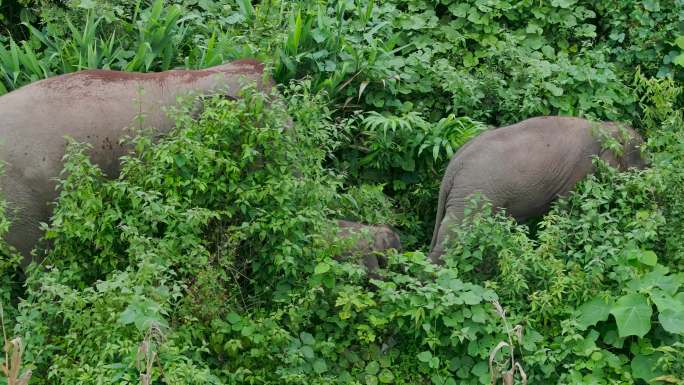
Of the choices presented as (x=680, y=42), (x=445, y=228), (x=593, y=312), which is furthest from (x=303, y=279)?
(x=680, y=42)

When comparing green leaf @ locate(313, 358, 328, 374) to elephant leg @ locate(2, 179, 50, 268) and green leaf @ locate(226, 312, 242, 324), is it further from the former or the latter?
elephant leg @ locate(2, 179, 50, 268)

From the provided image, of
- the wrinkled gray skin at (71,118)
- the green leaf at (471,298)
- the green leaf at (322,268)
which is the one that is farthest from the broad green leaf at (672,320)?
the wrinkled gray skin at (71,118)

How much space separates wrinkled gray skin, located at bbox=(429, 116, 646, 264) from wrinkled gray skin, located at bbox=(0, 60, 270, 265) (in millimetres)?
1570

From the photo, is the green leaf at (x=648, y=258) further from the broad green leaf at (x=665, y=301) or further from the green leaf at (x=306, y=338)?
the green leaf at (x=306, y=338)

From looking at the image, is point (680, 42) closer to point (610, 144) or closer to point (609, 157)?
point (609, 157)

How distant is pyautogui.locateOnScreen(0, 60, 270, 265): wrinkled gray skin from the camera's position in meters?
6.49

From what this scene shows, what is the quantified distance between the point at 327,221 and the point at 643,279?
73.8 inches

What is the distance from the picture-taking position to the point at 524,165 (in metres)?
7.52

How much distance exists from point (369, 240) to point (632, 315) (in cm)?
161

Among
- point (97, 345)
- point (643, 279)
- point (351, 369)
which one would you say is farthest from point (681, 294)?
point (97, 345)

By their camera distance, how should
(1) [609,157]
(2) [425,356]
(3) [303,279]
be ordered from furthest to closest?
1. (1) [609,157]
2. (3) [303,279]
3. (2) [425,356]

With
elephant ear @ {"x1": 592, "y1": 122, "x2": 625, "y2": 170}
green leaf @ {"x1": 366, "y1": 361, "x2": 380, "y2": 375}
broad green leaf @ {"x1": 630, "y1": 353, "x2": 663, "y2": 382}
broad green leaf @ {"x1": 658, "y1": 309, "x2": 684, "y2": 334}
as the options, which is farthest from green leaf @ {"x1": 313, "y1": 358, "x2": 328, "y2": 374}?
elephant ear @ {"x1": 592, "y1": 122, "x2": 625, "y2": 170}

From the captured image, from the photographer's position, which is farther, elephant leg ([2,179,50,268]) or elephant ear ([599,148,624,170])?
elephant ear ([599,148,624,170])

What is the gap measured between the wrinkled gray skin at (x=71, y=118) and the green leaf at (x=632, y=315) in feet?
8.48
